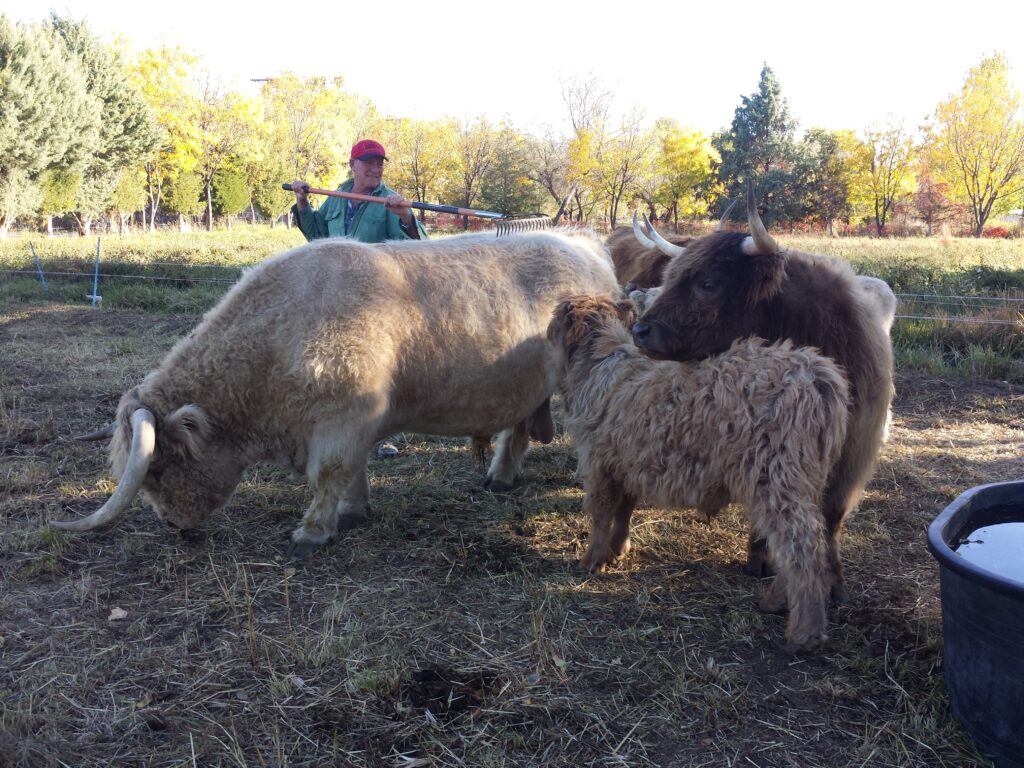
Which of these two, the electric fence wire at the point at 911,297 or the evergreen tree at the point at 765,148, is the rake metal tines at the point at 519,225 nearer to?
the electric fence wire at the point at 911,297

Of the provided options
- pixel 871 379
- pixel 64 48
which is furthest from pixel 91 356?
pixel 64 48

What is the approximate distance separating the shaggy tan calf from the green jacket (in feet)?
9.58

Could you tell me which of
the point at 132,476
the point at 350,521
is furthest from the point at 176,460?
the point at 350,521

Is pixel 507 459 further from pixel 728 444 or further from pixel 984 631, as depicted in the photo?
pixel 984 631

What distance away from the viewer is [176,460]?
15.0 ft

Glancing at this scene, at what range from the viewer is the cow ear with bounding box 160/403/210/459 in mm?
4465

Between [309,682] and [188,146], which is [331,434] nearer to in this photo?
[309,682]

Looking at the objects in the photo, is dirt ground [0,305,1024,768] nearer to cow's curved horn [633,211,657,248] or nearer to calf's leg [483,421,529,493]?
calf's leg [483,421,529,493]

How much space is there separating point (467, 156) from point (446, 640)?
47919mm

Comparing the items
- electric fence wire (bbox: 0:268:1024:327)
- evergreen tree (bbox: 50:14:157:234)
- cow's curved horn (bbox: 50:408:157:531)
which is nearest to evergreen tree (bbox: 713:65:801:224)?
evergreen tree (bbox: 50:14:157:234)

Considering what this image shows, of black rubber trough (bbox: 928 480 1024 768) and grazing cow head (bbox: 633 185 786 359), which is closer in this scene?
black rubber trough (bbox: 928 480 1024 768)

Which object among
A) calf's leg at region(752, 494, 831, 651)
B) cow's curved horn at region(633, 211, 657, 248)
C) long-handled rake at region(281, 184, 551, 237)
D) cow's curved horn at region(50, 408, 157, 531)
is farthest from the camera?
long-handled rake at region(281, 184, 551, 237)

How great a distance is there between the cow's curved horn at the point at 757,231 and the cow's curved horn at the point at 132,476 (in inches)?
142

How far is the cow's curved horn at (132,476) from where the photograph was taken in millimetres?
4051
